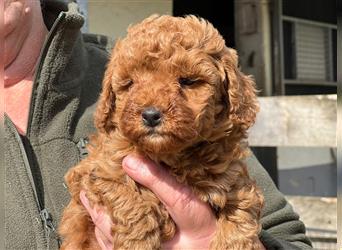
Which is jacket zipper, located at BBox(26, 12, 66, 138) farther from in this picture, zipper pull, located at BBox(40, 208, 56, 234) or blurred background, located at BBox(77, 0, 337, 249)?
blurred background, located at BBox(77, 0, 337, 249)

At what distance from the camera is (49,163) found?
2762 millimetres

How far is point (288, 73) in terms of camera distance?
9.18m

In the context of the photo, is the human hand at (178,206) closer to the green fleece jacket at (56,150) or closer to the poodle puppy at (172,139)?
the poodle puppy at (172,139)

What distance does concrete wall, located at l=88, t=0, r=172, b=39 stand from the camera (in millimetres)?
6415

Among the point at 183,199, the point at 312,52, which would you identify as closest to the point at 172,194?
the point at 183,199

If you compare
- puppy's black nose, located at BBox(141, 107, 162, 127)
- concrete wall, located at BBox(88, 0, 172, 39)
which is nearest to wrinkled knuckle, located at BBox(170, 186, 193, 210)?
puppy's black nose, located at BBox(141, 107, 162, 127)

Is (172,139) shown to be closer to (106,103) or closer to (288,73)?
(106,103)

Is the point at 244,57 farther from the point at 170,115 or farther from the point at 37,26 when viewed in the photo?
the point at 170,115

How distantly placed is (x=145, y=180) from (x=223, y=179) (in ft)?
1.18

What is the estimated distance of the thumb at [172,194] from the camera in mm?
2463

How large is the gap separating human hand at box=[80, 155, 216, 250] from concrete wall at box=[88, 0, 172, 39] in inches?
158

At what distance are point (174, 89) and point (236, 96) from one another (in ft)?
1.20

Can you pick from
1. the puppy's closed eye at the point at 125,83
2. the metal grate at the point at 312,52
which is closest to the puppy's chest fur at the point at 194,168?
the puppy's closed eye at the point at 125,83

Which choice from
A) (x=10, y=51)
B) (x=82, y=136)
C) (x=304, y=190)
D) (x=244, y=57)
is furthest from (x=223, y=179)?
(x=304, y=190)
